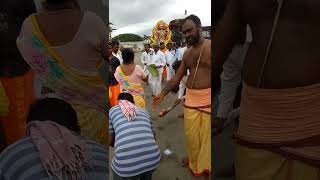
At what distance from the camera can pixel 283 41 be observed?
1115mm

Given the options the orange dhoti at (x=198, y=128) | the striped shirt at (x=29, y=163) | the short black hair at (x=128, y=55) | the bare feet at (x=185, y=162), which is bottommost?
the bare feet at (x=185, y=162)

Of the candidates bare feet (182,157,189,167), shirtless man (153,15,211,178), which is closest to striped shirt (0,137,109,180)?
shirtless man (153,15,211,178)

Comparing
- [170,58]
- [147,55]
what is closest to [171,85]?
[147,55]

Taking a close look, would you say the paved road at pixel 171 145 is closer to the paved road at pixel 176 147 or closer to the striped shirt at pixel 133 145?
the paved road at pixel 176 147

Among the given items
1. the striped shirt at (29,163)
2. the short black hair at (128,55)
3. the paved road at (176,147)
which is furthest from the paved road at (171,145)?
the striped shirt at (29,163)

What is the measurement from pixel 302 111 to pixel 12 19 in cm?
111

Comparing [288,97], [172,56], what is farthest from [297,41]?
[172,56]

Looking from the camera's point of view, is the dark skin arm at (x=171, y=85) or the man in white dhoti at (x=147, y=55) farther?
the man in white dhoti at (x=147, y=55)

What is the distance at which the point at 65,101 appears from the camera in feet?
5.34

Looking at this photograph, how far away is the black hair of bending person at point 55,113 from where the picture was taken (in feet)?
4.95

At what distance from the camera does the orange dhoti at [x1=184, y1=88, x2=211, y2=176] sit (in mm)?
3025

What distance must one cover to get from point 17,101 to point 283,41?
1114 millimetres

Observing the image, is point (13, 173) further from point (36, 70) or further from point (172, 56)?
point (172, 56)

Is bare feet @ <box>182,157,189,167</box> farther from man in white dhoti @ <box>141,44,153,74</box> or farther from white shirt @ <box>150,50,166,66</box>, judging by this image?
man in white dhoti @ <box>141,44,153,74</box>
